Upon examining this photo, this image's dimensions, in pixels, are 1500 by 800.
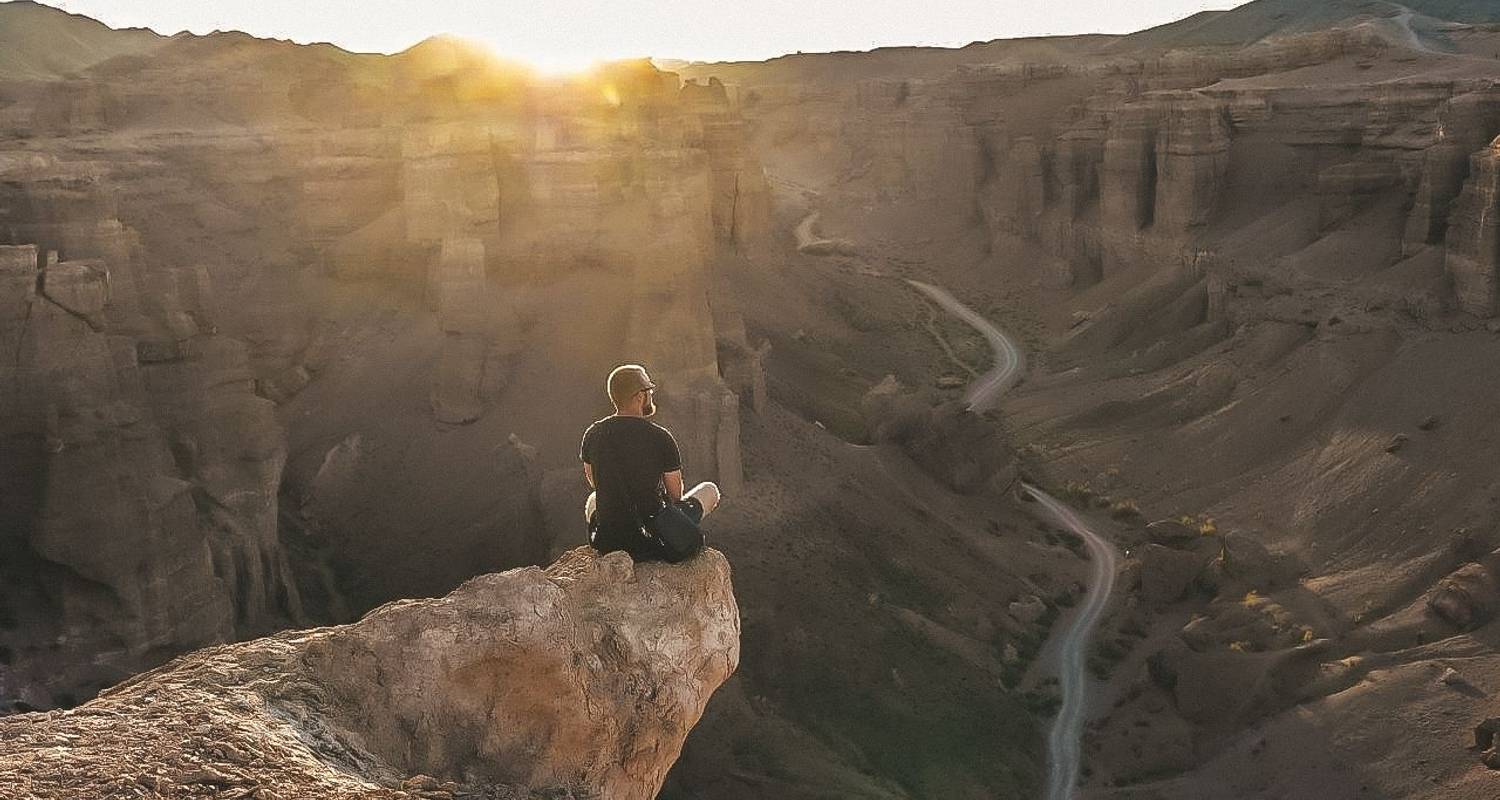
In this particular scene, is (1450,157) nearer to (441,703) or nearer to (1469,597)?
(1469,597)

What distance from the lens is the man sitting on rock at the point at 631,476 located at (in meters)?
10.6

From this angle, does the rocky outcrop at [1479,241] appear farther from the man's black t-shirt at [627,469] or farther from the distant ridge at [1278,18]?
the distant ridge at [1278,18]

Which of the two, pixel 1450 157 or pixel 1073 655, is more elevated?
pixel 1450 157

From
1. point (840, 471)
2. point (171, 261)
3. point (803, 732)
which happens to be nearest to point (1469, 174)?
point (840, 471)

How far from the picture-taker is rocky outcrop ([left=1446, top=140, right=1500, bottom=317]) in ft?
133

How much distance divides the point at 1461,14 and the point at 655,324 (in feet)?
400

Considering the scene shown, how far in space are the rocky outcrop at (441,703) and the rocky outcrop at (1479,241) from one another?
36.9 m

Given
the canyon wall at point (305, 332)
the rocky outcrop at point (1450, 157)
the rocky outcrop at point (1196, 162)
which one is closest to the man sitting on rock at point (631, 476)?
the canyon wall at point (305, 332)

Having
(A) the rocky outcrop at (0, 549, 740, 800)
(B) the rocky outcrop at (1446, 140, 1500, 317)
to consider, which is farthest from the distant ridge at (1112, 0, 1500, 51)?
(A) the rocky outcrop at (0, 549, 740, 800)

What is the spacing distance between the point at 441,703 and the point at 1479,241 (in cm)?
4003

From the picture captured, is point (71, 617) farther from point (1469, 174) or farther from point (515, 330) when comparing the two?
point (1469, 174)

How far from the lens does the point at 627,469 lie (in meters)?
10.6

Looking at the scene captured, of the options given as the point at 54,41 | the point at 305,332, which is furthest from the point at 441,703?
the point at 54,41

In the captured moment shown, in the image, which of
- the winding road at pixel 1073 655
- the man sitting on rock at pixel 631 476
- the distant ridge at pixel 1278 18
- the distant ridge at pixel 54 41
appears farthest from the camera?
the distant ridge at pixel 1278 18
